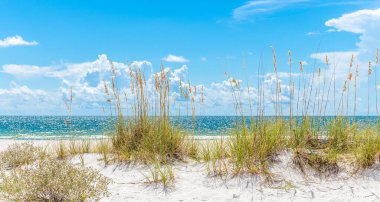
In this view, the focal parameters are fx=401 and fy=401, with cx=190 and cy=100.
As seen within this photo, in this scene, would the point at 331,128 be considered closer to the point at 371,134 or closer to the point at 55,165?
the point at 371,134

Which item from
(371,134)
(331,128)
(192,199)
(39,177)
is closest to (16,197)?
(39,177)

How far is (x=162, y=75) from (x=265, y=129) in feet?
6.91

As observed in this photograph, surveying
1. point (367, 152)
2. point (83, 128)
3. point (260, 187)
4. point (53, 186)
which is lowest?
point (83, 128)

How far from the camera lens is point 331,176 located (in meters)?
5.73

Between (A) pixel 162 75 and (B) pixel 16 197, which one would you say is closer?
(B) pixel 16 197

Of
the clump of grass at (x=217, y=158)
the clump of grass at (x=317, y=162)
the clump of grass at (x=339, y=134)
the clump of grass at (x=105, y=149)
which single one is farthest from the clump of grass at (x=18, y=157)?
the clump of grass at (x=339, y=134)

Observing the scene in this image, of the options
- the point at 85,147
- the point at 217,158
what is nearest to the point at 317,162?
the point at 217,158

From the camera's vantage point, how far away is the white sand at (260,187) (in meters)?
5.18

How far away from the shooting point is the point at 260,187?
5402 mm

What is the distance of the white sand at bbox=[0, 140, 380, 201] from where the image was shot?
5.18 meters

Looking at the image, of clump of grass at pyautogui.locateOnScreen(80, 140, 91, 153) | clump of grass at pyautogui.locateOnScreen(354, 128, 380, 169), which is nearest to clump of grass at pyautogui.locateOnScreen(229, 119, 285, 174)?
clump of grass at pyautogui.locateOnScreen(354, 128, 380, 169)

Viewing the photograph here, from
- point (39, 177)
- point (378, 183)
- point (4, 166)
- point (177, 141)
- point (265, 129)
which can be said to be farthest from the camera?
point (4, 166)

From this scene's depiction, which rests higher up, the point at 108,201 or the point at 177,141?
the point at 177,141

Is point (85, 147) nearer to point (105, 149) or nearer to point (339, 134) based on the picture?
point (105, 149)
